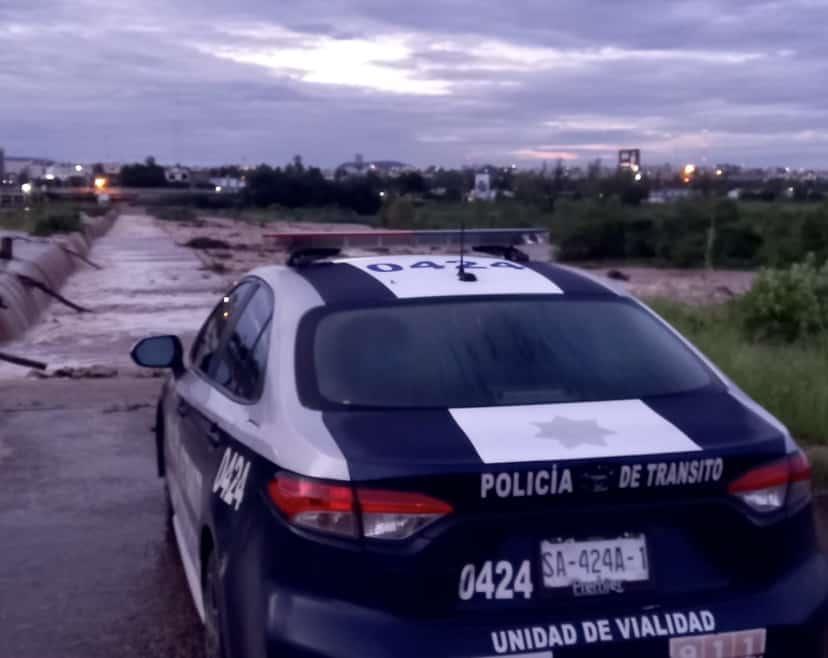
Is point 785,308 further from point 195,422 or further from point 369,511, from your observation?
point 369,511

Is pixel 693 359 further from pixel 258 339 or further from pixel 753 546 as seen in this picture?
pixel 258 339

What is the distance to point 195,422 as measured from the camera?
490cm

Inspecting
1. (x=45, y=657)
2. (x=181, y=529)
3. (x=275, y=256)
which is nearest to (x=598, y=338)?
(x=181, y=529)

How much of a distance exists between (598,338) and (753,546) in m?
0.94

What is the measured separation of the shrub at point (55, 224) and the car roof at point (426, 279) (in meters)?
32.9

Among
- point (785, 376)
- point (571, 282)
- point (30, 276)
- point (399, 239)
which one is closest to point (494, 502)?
point (571, 282)

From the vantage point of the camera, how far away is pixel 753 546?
3.58 m

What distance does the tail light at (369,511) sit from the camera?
3.34 m

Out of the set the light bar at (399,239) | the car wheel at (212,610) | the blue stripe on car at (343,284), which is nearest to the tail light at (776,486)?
the blue stripe on car at (343,284)

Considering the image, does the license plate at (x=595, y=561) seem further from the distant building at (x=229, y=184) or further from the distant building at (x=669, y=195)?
the distant building at (x=229, y=184)

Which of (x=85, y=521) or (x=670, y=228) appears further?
(x=670, y=228)

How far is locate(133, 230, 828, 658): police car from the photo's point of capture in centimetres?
336

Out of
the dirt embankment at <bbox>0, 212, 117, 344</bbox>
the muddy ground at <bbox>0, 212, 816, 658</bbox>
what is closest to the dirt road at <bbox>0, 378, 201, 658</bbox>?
the muddy ground at <bbox>0, 212, 816, 658</bbox>

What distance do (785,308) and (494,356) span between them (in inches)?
402
